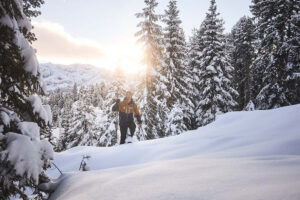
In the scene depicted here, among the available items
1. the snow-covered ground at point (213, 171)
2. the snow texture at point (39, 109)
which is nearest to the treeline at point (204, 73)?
the snow-covered ground at point (213, 171)

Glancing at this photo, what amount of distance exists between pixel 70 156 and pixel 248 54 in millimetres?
28708

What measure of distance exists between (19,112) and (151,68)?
15927 mm

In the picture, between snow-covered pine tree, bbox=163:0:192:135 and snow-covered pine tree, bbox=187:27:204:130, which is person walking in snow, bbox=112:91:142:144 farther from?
snow-covered pine tree, bbox=187:27:204:130

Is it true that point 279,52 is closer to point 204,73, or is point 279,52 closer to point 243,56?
point 204,73

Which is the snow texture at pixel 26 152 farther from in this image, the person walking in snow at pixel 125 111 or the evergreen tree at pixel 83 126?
the evergreen tree at pixel 83 126

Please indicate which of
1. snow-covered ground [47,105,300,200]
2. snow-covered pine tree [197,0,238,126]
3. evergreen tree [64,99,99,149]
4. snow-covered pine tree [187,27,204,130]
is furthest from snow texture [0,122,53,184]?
evergreen tree [64,99,99,149]

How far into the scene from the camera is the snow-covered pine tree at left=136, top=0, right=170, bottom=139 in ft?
61.1

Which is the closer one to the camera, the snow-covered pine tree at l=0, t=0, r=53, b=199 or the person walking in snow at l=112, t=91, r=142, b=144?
the snow-covered pine tree at l=0, t=0, r=53, b=199

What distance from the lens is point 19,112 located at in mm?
3381

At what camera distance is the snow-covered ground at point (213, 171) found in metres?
1.94

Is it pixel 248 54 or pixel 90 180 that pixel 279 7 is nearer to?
pixel 248 54

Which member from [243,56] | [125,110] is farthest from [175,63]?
[125,110]

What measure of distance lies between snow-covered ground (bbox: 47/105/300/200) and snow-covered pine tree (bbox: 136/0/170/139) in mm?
A: 12981

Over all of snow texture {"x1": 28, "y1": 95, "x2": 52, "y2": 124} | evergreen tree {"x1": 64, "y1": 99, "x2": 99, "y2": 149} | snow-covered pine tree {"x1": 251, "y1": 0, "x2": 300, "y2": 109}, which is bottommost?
evergreen tree {"x1": 64, "y1": 99, "x2": 99, "y2": 149}
